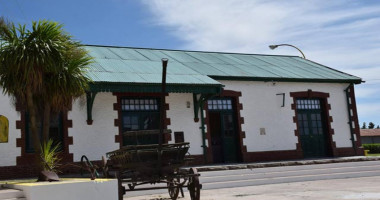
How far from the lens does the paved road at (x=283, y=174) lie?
40.9ft

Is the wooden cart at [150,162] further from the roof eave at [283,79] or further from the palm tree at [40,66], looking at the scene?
the roof eave at [283,79]

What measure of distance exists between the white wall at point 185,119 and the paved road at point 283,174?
2836 millimetres

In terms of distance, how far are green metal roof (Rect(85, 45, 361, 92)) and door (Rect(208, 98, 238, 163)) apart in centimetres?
113

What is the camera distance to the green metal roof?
1418cm

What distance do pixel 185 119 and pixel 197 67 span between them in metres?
2.70

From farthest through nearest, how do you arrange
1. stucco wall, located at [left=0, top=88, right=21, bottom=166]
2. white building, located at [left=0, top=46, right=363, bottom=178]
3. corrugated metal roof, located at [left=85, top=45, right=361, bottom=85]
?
corrugated metal roof, located at [left=85, top=45, right=361, bottom=85], white building, located at [left=0, top=46, right=363, bottom=178], stucco wall, located at [left=0, top=88, right=21, bottom=166]

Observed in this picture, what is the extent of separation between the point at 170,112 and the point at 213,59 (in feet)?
16.2

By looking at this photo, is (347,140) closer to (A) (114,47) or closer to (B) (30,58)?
(A) (114,47)

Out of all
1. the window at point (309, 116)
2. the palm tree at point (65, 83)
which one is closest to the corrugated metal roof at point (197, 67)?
the window at point (309, 116)

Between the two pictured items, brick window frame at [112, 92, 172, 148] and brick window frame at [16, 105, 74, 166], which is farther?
brick window frame at [112, 92, 172, 148]

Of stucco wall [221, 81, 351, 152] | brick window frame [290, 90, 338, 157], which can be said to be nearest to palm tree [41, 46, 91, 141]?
stucco wall [221, 81, 351, 152]

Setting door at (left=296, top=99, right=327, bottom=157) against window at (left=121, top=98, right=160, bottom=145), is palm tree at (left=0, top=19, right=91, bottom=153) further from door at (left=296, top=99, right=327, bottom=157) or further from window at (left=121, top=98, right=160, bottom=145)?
door at (left=296, top=99, right=327, bottom=157)

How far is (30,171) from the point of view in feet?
43.0

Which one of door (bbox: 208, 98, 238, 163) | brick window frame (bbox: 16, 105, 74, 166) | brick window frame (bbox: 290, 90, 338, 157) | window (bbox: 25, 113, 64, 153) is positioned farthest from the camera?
brick window frame (bbox: 290, 90, 338, 157)
